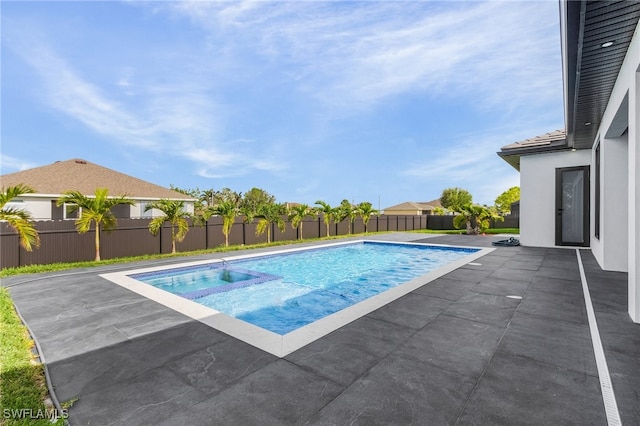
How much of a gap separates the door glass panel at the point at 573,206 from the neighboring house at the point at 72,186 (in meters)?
19.3

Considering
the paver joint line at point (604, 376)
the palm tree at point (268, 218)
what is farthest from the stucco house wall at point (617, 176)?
the palm tree at point (268, 218)

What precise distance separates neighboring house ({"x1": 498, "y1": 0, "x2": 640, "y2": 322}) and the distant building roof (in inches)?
1.3

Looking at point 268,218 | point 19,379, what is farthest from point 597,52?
point 268,218

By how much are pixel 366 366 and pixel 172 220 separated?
35.6 ft

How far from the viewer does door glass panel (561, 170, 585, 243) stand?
11133 mm

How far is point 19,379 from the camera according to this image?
272 centimetres

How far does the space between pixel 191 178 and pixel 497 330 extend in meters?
54.7

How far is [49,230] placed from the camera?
30.3ft

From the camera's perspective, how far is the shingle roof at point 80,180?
50.3 ft

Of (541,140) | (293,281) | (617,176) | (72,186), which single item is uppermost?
(541,140)

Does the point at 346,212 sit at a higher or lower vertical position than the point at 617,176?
lower

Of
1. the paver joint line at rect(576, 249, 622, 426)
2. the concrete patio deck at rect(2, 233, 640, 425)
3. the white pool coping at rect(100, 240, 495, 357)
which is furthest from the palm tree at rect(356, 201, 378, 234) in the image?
the paver joint line at rect(576, 249, 622, 426)

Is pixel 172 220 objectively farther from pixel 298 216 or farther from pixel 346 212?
pixel 346 212

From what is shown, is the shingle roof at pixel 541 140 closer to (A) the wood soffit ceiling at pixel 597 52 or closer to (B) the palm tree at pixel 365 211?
(A) the wood soffit ceiling at pixel 597 52
